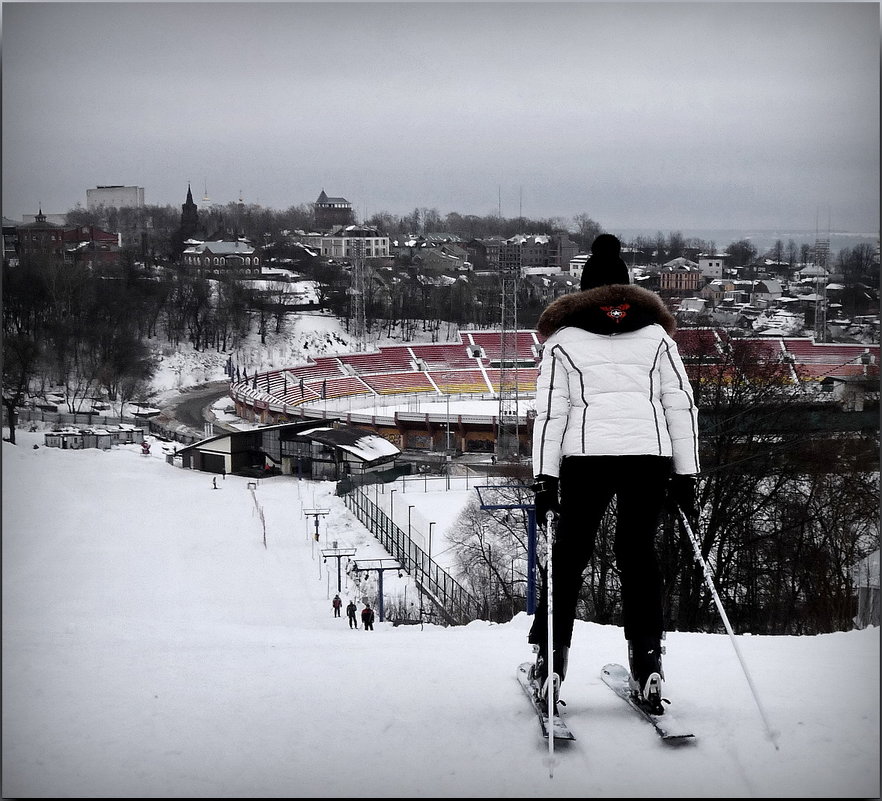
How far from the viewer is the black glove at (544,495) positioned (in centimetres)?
216

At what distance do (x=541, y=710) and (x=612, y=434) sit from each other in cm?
67

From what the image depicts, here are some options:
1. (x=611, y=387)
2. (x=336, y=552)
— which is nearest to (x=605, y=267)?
(x=611, y=387)

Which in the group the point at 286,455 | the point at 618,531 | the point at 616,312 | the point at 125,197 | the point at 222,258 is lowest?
the point at 286,455

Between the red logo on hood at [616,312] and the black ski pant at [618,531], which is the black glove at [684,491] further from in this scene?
the red logo on hood at [616,312]

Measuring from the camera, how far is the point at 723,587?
24.3ft

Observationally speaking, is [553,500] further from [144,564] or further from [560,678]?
[144,564]

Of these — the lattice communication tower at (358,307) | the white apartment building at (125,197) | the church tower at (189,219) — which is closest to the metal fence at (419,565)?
the lattice communication tower at (358,307)

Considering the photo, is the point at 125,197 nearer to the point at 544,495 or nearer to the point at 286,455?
the point at 286,455

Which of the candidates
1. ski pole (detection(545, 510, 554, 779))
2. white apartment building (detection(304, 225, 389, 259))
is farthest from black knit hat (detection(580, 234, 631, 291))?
white apartment building (detection(304, 225, 389, 259))

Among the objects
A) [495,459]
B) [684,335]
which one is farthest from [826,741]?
[495,459]

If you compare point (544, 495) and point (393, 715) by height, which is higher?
point (544, 495)

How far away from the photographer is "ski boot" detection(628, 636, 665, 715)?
7.29 feet

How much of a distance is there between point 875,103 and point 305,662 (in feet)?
7.57

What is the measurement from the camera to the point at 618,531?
2264 mm
